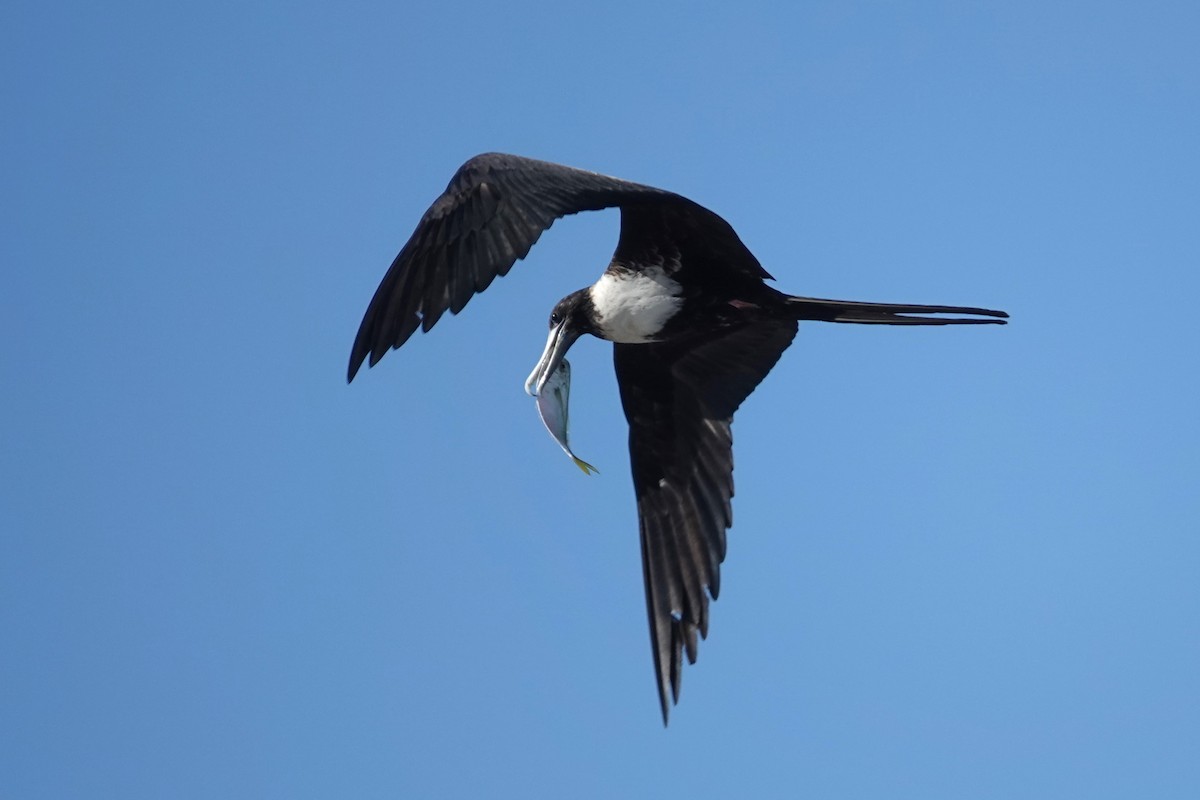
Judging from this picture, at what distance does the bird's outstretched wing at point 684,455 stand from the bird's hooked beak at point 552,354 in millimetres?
471

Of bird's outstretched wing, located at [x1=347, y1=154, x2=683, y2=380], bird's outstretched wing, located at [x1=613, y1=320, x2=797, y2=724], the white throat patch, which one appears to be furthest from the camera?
bird's outstretched wing, located at [x1=613, y1=320, x2=797, y2=724]

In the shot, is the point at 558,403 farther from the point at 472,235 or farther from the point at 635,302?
the point at 472,235

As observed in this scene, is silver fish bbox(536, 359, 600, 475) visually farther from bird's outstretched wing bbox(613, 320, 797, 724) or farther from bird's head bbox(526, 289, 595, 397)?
bird's outstretched wing bbox(613, 320, 797, 724)

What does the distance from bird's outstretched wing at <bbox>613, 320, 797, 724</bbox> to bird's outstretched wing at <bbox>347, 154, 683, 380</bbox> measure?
1659 millimetres

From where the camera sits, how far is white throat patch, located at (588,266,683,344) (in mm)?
6742

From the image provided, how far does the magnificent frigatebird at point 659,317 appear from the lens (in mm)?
5441

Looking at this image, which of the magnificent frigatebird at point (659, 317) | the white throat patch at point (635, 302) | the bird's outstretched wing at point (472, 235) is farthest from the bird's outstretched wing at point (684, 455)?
the bird's outstretched wing at point (472, 235)

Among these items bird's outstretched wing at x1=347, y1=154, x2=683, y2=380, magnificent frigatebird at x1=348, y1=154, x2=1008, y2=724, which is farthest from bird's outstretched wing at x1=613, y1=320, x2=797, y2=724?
bird's outstretched wing at x1=347, y1=154, x2=683, y2=380

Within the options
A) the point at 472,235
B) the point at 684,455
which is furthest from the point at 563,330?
the point at 472,235

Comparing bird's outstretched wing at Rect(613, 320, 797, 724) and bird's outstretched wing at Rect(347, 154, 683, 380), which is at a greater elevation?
bird's outstretched wing at Rect(347, 154, 683, 380)

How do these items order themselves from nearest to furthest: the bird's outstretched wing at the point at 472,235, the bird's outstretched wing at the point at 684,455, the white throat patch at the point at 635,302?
1. the bird's outstretched wing at the point at 472,235
2. the white throat patch at the point at 635,302
3. the bird's outstretched wing at the point at 684,455

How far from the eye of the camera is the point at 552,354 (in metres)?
6.99

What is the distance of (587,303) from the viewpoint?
22.8 ft

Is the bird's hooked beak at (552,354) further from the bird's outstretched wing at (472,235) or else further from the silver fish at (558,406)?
the bird's outstretched wing at (472,235)
